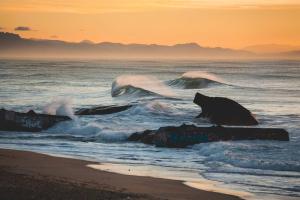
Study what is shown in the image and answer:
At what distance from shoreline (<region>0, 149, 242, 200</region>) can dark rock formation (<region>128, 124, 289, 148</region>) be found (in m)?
3.51

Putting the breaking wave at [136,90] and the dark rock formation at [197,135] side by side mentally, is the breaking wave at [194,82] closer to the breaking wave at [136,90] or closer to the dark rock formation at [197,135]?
the breaking wave at [136,90]

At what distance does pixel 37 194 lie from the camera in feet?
33.2

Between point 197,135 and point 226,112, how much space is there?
18.4 ft

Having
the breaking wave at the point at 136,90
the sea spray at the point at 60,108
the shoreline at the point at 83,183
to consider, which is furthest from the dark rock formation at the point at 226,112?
the breaking wave at the point at 136,90

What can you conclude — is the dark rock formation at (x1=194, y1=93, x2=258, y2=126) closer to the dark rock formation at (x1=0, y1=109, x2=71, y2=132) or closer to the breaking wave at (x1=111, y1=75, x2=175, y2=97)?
the dark rock formation at (x1=0, y1=109, x2=71, y2=132)

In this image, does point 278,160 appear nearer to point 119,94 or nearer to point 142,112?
point 142,112

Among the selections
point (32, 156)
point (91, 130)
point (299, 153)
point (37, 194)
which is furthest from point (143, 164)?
point (91, 130)

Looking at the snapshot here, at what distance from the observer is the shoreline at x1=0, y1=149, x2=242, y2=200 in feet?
34.5

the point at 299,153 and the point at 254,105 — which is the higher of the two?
the point at 254,105

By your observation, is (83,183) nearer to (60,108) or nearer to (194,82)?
(60,108)

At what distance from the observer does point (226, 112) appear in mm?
23641

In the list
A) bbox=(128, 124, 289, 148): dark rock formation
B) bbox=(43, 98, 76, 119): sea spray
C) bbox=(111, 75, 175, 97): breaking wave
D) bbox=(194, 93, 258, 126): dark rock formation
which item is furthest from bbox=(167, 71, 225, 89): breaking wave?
bbox=(128, 124, 289, 148): dark rock formation

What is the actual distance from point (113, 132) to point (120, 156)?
430cm

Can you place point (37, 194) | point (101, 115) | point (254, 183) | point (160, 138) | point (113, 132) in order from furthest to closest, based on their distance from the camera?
point (101, 115) → point (113, 132) → point (160, 138) → point (254, 183) → point (37, 194)
